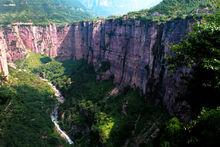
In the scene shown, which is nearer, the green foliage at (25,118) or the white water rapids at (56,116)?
the green foliage at (25,118)

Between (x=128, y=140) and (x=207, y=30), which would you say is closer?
(x=207, y=30)

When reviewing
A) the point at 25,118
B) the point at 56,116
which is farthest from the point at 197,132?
the point at 56,116

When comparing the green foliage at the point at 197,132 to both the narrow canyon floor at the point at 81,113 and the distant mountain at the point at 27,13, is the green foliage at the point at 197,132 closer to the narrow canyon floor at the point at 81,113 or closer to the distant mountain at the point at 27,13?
the narrow canyon floor at the point at 81,113

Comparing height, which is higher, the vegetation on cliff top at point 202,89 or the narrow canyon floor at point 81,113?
the vegetation on cliff top at point 202,89

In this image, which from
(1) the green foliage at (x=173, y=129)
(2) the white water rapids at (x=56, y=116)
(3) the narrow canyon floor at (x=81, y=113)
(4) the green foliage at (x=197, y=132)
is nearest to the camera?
(4) the green foliage at (x=197, y=132)

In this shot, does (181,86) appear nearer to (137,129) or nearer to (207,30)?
(137,129)

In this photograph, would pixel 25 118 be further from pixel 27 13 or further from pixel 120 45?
pixel 27 13

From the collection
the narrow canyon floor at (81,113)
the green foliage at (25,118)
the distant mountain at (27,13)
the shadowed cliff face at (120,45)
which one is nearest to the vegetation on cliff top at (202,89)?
the shadowed cliff face at (120,45)

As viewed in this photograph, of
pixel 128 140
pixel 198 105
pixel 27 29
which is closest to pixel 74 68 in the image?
pixel 27 29

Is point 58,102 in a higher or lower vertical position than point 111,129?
lower
